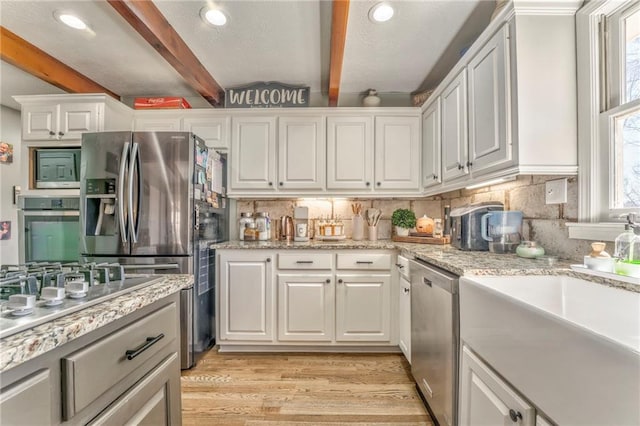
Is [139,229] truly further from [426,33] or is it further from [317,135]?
[426,33]

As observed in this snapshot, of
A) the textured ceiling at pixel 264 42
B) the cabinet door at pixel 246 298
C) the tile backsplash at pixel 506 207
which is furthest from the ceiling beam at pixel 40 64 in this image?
the cabinet door at pixel 246 298

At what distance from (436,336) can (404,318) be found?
0.70m

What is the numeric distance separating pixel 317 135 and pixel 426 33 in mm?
1166

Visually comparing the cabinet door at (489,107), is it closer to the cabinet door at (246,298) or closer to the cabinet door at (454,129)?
the cabinet door at (454,129)

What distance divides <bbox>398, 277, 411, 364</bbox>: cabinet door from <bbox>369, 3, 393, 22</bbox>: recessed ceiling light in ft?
5.91

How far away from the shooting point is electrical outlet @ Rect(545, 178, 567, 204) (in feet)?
4.88

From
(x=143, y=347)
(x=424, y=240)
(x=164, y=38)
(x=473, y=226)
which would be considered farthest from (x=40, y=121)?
(x=473, y=226)

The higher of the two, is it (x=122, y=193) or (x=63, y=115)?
(x=63, y=115)

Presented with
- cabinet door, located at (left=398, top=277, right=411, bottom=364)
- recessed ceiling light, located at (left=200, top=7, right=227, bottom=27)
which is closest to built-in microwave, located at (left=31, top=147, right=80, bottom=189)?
recessed ceiling light, located at (left=200, top=7, right=227, bottom=27)

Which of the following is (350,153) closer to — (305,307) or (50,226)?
(305,307)

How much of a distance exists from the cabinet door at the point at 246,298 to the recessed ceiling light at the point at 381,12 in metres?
1.88

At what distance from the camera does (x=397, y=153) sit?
107 inches

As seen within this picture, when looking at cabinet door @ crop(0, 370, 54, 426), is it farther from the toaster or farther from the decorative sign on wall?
the decorative sign on wall

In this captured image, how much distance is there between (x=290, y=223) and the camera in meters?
2.89
